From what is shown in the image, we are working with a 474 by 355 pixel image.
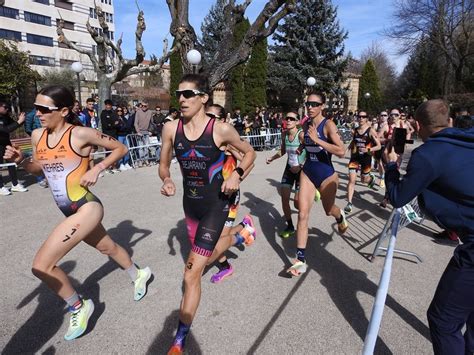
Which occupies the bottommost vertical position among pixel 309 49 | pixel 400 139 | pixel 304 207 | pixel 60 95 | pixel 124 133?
pixel 304 207

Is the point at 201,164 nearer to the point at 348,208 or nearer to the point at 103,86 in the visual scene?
the point at 348,208

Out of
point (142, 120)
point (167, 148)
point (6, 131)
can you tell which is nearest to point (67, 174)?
point (167, 148)

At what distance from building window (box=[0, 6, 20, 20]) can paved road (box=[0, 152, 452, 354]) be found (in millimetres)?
48560

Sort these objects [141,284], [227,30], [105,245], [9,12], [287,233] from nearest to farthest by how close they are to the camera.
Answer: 1. [105,245]
2. [141,284]
3. [287,233]
4. [227,30]
5. [9,12]

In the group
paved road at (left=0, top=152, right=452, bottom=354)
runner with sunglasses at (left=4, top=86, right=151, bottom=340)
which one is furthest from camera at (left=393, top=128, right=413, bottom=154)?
runner with sunglasses at (left=4, top=86, right=151, bottom=340)

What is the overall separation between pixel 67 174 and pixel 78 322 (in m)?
1.26

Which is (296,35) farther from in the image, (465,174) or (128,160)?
(465,174)

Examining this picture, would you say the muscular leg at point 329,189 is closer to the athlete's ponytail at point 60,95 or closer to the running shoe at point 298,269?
the running shoe at point 298,269

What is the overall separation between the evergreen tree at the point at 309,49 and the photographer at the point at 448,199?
1105 inches

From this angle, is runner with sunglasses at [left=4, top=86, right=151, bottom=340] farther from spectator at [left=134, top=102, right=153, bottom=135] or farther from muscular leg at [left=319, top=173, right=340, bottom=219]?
spectator at [left=134, top=102, right=153, bottom=135]

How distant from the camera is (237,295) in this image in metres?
3.49

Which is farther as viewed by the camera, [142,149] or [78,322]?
[142,149]

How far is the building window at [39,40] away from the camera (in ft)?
147

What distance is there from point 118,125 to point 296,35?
862 inches
